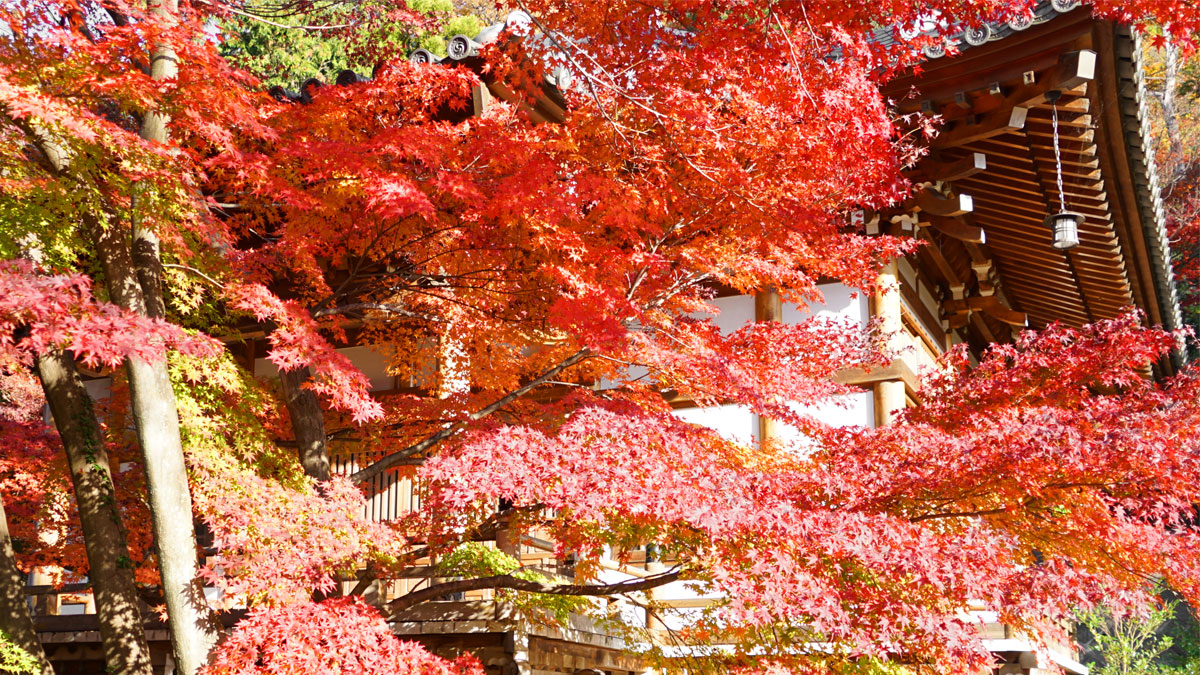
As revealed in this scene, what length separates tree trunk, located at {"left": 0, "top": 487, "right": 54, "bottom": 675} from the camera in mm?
6375

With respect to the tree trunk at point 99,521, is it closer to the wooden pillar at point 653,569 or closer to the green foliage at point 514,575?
the green foliage at point 514,575

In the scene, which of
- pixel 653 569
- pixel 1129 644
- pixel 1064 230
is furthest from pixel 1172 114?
pixel 653 569

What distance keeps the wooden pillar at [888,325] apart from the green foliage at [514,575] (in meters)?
3.35

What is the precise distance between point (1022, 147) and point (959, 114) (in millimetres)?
658

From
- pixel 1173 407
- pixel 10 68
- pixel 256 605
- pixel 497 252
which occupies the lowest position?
pixel 256 605

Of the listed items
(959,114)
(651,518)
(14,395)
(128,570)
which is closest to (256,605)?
(128,570)

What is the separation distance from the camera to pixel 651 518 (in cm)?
536

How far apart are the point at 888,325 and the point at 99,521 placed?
6.86 meters

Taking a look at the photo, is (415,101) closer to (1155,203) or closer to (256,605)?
(256,605)

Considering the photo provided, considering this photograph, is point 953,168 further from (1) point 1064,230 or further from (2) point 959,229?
(1) point 1064,230

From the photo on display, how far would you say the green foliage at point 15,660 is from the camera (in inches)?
245

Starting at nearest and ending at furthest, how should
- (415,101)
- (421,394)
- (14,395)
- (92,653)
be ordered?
(415,101), (92,653), (421,394), (14,395)

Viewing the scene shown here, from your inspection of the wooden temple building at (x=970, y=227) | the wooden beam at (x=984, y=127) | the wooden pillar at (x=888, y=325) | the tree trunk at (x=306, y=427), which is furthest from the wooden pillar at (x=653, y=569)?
the wooden beam at (x=984, y=127)

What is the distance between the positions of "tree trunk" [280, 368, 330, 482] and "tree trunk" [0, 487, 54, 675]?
200cm
